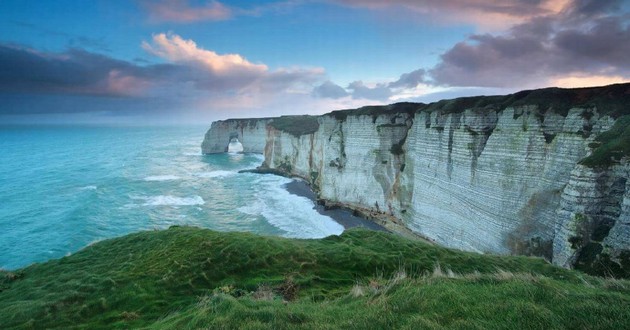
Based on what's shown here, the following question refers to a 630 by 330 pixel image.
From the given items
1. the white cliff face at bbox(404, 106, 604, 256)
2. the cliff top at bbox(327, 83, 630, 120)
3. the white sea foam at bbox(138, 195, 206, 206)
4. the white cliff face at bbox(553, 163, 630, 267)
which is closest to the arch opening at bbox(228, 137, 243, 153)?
the white sea foam at bbox(138, 195, 206, 206)

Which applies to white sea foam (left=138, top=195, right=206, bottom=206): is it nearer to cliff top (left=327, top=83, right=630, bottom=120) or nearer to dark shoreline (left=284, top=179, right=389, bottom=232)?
dark shoreline (left=284, top=179, right=389, bottom=232)

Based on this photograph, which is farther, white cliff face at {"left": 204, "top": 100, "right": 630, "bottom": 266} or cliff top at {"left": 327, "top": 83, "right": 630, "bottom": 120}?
cliff top at {"left": 327, "top": 83, "right": 630, "bottom": 120}

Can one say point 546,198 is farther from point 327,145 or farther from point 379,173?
point 327,145

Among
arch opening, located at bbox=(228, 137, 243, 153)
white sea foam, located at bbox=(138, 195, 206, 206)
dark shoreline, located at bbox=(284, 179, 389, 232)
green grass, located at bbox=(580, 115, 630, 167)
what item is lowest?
dark shoreline, located at bbox=(284, 179, 389, 232)

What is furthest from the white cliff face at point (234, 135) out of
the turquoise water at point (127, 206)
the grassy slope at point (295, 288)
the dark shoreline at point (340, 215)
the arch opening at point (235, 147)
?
the grassy slope at point (295, 288)

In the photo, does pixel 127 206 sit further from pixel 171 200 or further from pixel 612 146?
pixel 612 146

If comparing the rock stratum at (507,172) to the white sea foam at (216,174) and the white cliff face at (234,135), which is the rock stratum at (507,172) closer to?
the white sea foam at (216,174)

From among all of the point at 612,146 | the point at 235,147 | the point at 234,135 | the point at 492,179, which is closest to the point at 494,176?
the point at 492,179
